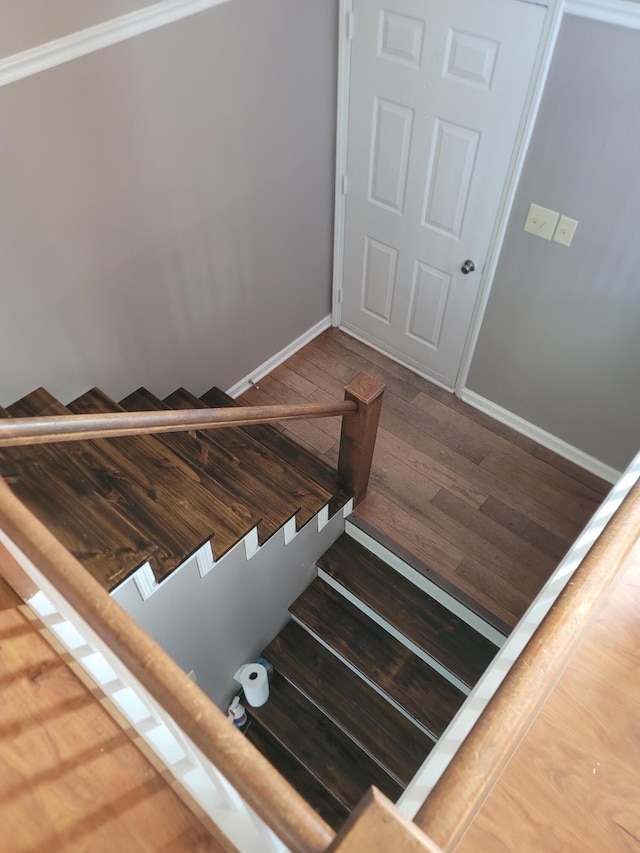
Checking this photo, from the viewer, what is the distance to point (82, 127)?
204 centimetres

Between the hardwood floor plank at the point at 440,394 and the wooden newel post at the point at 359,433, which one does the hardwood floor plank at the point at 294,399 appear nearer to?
the hardwood floor plank at the point at 440,394

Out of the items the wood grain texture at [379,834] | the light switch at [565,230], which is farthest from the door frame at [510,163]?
the wood grain texture at [379,834]

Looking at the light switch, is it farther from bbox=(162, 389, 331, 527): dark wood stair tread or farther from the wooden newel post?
bbox=(162, 389, 331, 527): dark wood stair tread

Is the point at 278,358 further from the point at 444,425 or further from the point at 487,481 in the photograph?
the point at 487,481

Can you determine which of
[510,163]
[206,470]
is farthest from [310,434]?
[510,163]

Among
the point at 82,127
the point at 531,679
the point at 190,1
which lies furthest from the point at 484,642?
the point at 190,1

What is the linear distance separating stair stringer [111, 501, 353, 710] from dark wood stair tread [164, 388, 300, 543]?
0.05 meters

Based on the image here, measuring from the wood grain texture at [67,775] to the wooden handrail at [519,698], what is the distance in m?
0.64

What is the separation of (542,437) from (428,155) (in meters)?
1.57

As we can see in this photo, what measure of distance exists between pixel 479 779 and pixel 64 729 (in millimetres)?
979

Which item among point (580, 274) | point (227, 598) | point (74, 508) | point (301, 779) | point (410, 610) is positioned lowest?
point (301, 779)

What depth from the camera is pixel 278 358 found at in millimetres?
3652

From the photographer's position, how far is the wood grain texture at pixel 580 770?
107 centimetres

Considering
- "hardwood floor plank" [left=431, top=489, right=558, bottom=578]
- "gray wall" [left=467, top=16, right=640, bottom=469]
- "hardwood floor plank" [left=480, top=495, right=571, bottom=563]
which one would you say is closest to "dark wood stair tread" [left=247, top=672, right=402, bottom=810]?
"hardwood floor plank" [left=431, top=489, right=558, bottom=578]
